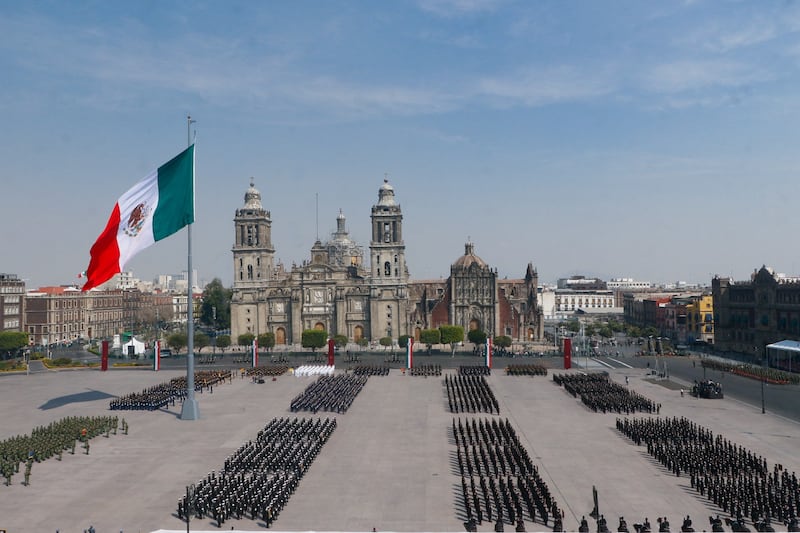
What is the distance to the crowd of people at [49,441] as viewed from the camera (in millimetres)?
32438

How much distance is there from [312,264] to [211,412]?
→ 5646cm

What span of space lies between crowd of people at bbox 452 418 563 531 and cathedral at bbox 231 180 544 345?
6243 centimetres

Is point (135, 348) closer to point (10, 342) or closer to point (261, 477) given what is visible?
point (10, 342)

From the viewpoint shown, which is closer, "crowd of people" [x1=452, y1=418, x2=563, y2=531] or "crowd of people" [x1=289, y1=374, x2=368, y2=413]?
"crowd of people" [x1=452, y1=418, x2=563, y2=531]

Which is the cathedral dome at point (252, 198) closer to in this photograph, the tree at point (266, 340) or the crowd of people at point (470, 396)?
the tree at point (266, 340)

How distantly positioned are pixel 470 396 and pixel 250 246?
2315 inches

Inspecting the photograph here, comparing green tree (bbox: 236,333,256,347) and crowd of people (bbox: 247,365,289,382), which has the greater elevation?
green tree (bbox: 236,333,256,347)

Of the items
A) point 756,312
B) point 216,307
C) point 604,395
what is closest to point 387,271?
point 756,312

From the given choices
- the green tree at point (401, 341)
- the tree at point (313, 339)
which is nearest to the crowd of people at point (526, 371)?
the green tree at point (401, 341)

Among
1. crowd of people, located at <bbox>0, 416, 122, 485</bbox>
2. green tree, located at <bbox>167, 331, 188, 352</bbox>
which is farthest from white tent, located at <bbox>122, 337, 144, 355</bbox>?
crowd of people, located at <bbox>0, 416, 122, 485</bbox>

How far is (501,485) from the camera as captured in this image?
2811 centimetres

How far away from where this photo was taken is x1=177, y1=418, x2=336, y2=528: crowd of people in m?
26.1

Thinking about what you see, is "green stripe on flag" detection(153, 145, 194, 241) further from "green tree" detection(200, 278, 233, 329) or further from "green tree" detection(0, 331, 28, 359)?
"green tree" detection(200, 278, 233, 329)

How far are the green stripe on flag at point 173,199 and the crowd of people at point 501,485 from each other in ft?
64.4
